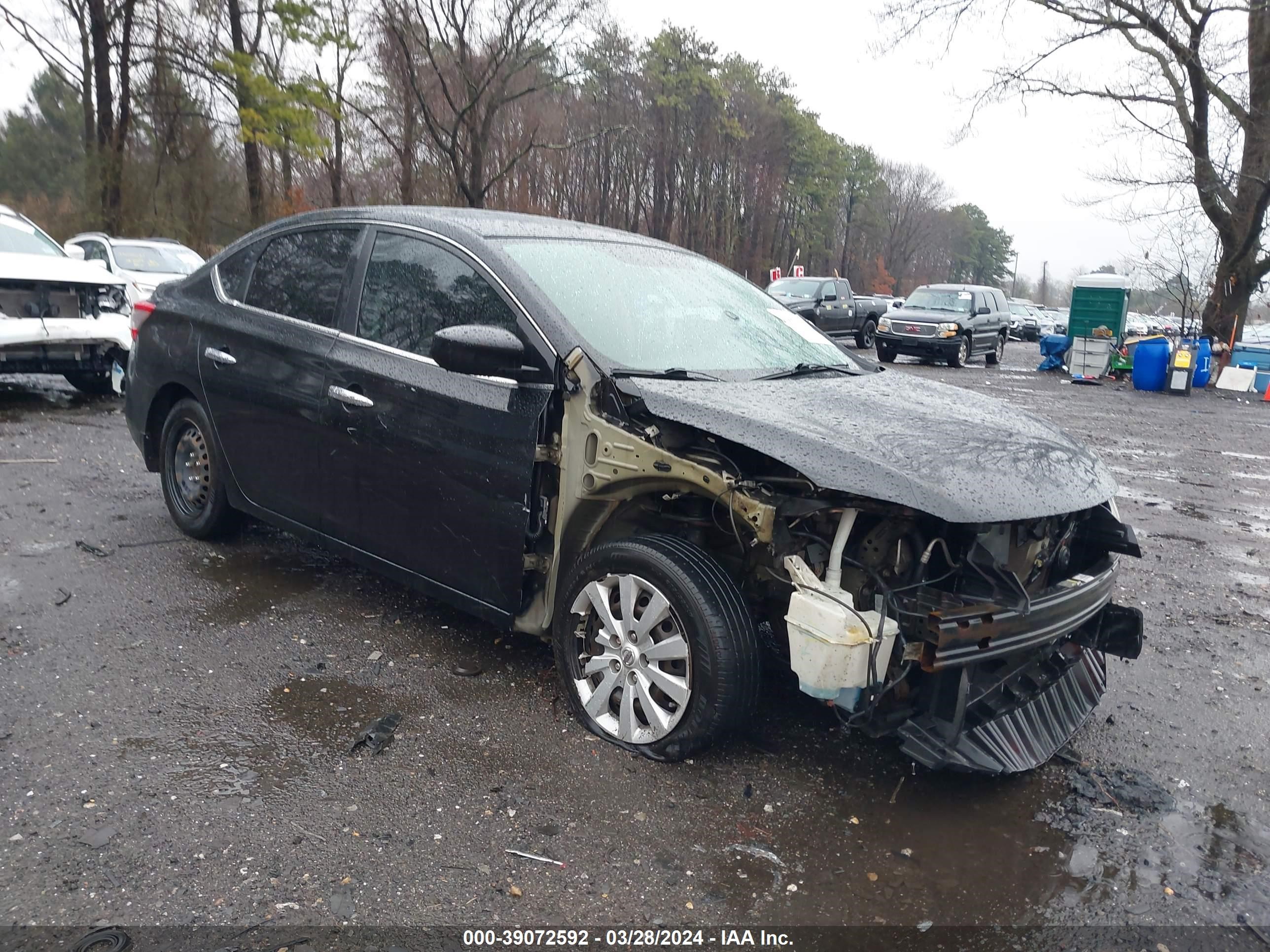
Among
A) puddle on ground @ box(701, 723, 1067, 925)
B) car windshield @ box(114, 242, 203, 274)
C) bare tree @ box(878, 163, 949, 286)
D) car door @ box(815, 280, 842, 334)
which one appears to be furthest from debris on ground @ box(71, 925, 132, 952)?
bare tree @ box(878, 163, 949, 286)

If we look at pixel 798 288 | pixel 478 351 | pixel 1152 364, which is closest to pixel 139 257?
pixel 478 351

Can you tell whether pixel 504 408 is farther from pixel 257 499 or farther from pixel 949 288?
pixel 949 288

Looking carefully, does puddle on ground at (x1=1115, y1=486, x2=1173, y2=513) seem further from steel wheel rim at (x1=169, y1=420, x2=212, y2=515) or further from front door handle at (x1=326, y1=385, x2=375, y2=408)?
steel wheel rim at (x1=169, y1=420, x2=212, y2=515)

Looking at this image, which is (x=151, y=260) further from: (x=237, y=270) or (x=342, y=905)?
(x=342, y=905)

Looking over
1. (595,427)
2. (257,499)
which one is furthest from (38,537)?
(595,427)

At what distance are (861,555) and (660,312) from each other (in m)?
1.39

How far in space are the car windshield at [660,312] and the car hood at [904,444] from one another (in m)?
0.22

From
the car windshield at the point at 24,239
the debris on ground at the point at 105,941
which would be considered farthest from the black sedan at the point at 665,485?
the car windshield at the point at 24,239

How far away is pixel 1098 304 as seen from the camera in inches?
864

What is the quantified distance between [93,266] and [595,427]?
7.90 m

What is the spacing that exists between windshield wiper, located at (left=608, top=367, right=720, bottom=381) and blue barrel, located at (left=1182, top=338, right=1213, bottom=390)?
18.4 metres

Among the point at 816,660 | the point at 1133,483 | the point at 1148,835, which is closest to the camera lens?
the point at 816,660

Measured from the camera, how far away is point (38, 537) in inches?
204

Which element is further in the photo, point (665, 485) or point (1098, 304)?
point (1098, 304)
